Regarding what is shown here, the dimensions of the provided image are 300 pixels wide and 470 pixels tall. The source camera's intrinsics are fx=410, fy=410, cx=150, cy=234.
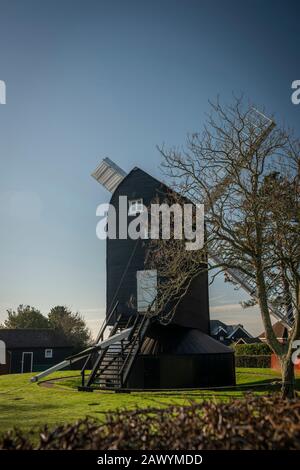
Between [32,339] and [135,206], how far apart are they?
31433mm

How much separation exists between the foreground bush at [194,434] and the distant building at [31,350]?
45.2 meters

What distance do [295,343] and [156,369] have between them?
9.36m

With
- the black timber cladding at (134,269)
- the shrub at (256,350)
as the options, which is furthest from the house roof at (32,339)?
the black timber cladding at (134,269)

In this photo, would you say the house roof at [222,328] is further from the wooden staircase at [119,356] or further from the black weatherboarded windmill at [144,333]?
the wooden staircase at [119,356]

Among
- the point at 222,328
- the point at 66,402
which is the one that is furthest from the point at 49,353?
the point at 222,328

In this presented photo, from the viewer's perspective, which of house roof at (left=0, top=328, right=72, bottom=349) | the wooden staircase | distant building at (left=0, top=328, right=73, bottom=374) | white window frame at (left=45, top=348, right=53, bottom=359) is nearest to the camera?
the wooden staircase

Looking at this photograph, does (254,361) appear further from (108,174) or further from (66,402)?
(66,402)

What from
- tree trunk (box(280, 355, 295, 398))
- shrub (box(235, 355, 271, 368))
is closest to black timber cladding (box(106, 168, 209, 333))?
tree trunk (box(280, 355, 295, 398))

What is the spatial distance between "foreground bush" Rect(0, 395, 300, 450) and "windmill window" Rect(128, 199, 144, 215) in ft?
63.4

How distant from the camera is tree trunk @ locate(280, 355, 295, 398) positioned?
1325 cm

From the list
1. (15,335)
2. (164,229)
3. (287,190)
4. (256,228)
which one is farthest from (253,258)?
(15,335)

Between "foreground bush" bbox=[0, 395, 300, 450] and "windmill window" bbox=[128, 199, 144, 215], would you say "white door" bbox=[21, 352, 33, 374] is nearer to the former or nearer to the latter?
"windmill window" bbox=[128, 199, 144, 215]

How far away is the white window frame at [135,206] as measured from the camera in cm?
2467

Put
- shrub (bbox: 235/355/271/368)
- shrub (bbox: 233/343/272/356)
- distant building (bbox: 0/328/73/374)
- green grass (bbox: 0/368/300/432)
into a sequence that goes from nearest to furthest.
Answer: green grass (bbox: 0/368/300/432) < shrub (bbox: 235/355/271/368) < shrub (bbox: 233/343/272/356) < distant building (bbox: 0/328/73/374)
